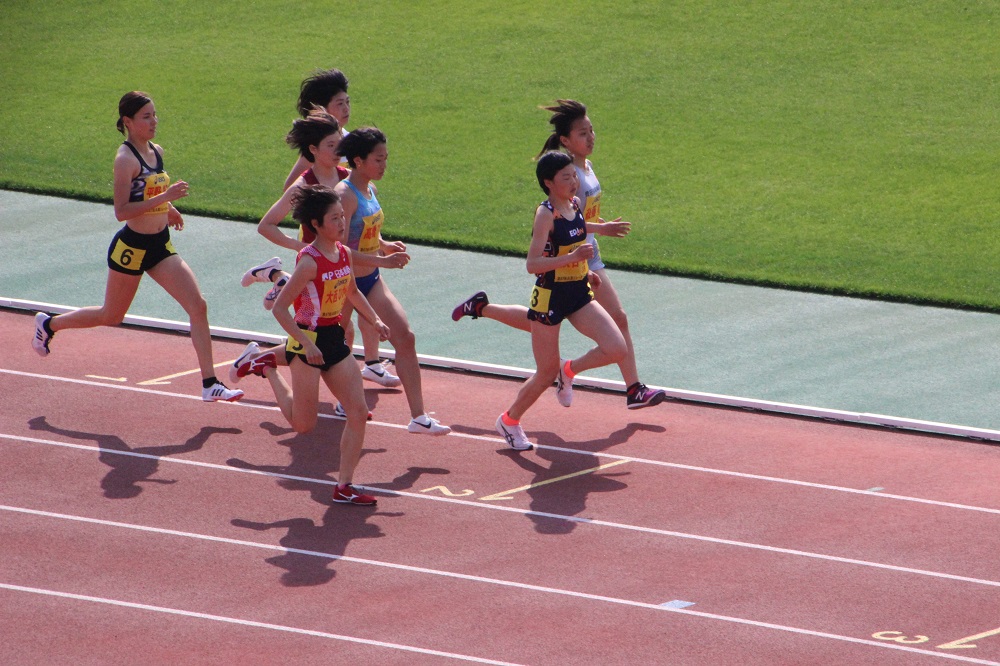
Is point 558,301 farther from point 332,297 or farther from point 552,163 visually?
point 332,297

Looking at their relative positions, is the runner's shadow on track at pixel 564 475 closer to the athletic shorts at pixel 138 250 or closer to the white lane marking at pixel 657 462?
the white lane marking at pixel 657 462

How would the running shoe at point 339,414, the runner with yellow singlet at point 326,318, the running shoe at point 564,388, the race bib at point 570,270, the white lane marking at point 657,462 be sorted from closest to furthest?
the runner with yellow singlet at point 326,318, the white lane marking at point 657,462, the race bib at point 570,270, the running shoe at point 564,388, the running shoe at point 339,414

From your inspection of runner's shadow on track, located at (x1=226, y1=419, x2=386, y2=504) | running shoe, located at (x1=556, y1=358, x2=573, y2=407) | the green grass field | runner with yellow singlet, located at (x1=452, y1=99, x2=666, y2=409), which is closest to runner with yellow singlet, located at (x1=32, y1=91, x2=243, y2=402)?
runner's shadow on track, located at (x1=226, y1=419, x2=386, y2=504)

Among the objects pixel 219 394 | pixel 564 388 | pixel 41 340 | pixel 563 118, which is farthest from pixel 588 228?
pixel 41 340

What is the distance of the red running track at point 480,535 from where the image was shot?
8.09 meters

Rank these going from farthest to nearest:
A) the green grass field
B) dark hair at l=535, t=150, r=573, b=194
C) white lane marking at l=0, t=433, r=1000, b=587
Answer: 1. the green grass field
2. dark hair at l=535, t=150, r=573, b=194
3. white lane marking at l=0, t=433, r=1000, b=587

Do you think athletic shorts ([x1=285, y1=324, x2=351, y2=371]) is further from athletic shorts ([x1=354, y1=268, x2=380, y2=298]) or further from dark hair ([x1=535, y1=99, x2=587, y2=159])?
dark hair ([x1=535, y1=99, x2=587, y2=159])

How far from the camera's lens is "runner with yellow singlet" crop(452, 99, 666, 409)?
1120 centimetres

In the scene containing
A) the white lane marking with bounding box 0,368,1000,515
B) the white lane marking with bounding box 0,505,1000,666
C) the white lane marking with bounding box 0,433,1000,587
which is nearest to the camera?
the white lane marking with bounding box 0,505,1000,666

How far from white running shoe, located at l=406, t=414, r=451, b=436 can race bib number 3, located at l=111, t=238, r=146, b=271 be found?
2.41 metres

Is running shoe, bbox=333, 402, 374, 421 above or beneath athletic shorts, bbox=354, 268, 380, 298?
beneath

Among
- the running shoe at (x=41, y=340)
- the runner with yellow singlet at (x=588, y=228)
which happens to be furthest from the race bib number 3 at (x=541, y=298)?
the running shoe at (x=41, y=340)

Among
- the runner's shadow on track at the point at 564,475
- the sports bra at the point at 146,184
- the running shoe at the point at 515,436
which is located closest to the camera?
the runner's shadow on track at the point at 564,475

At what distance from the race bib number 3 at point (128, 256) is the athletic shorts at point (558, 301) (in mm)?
2984
